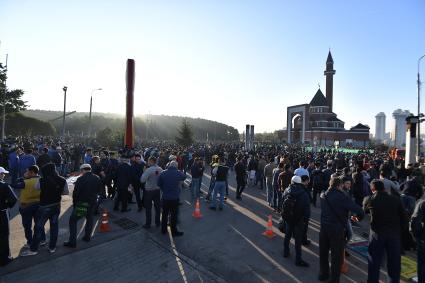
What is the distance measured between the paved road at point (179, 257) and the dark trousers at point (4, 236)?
0.23 metres

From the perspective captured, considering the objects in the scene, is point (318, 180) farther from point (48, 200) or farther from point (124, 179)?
point (48, 200)

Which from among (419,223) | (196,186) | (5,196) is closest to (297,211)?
(419,223)

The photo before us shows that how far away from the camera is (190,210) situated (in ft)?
33.9

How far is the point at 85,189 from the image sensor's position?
21.9 feet

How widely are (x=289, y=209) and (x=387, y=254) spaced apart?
5.94ft

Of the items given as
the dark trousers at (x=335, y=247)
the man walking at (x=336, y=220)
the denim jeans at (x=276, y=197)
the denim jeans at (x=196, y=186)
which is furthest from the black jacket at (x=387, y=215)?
the denim jeans at (x=196, y=186)

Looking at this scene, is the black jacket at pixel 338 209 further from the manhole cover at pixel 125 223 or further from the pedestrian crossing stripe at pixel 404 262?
the manhole cover at pixel 125 223

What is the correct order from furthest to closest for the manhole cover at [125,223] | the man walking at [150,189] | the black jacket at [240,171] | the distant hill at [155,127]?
the distant hill at [155,127], the black jacket at [240,171], the manhole cover at [125,223], the man walking at [150,189]

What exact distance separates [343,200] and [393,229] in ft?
2.85

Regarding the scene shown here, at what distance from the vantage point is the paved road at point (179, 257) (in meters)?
5.67

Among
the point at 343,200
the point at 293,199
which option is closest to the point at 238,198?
the point at 293,199

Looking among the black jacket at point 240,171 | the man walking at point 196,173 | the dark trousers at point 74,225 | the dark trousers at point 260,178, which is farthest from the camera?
the dark trousers at point 260,178

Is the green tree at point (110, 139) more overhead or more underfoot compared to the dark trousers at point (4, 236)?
more overhead

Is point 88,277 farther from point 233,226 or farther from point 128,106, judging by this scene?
point 128,106
